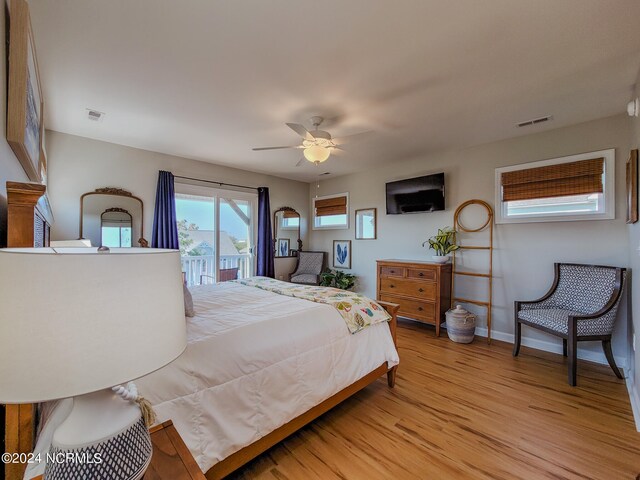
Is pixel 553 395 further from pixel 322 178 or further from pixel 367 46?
pixel 322 178

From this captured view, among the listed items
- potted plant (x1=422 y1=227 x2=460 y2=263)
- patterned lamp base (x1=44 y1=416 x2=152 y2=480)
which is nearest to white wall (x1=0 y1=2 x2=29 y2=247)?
patterned lamp base (x1=44 y1=416 x2=152 y2=480)

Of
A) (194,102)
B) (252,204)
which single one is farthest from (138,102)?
(252,204)

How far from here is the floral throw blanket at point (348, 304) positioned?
213 cm

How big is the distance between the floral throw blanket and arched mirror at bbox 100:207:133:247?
230cm

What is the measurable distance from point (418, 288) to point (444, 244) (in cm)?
72

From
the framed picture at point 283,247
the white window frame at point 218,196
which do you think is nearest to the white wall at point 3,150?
the white window frame at point 218,196

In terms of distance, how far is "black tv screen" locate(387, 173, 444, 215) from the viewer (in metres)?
3.97

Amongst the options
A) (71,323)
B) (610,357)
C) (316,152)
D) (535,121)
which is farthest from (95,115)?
(610,357)

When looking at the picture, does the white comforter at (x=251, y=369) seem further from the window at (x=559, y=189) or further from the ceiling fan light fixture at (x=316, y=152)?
the window at (x=559, y=189)

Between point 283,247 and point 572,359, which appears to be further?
point 283,247

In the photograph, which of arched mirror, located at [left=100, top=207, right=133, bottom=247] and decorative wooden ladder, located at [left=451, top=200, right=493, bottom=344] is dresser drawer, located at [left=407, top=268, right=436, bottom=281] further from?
arched mirror, located at [left=100, top=207, right=133, bottom=247]

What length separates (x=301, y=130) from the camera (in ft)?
8.13

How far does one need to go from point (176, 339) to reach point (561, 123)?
4.02 m

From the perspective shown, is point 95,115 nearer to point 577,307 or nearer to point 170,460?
point 170,460
